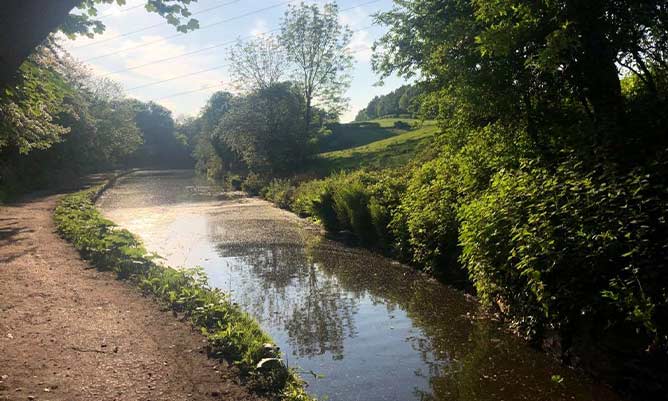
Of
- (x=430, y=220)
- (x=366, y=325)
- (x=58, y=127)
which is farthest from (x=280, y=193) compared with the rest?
(x=366, y=325)

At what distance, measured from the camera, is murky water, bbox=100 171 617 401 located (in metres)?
6.74

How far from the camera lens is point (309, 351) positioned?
8.18m

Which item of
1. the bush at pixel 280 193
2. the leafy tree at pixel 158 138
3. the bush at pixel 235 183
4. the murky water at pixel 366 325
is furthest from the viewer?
the leafy tree at pixel 158 138

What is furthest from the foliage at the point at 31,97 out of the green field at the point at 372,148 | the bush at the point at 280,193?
the green field at the point at 372,148

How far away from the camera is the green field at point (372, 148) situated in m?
Result: 35.8

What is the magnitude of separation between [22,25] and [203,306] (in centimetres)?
622

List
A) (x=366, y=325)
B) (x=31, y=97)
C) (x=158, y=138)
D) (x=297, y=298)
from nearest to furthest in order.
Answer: (x=366, y=325) < (x=31, y=97) < (x=297, y=298) < (x=158, y=138)

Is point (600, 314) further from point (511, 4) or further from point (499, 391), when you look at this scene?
point (511, 4)

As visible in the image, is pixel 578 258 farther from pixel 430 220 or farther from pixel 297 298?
pixel 297 298

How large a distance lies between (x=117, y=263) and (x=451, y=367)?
8287 millimetres

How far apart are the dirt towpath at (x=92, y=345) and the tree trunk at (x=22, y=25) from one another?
3801mm

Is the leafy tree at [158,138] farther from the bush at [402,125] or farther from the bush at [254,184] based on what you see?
the bush at [254,184]

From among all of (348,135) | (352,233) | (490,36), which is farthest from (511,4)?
(348,135)

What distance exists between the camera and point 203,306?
8688 millimetres
